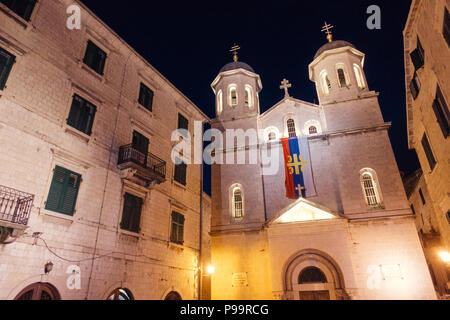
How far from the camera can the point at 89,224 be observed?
11.4 metres

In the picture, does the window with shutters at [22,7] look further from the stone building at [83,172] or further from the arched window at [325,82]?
the arched window at [325,82]

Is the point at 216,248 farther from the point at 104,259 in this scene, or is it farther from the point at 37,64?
the point at 37,64

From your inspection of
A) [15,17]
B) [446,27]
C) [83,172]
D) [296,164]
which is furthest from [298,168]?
[15,17]

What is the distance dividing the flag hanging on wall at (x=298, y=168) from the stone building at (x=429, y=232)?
13447mm

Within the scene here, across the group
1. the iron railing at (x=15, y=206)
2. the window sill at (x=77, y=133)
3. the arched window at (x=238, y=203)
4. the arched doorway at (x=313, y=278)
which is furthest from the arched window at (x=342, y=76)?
the iron railing at (x=15, y=206)

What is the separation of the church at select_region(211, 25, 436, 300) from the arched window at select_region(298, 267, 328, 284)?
54 millimetres

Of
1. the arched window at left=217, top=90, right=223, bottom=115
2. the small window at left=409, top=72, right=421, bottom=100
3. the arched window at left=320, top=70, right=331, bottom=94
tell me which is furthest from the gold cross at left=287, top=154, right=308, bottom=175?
the arched window at left=217, top=90, right=223, bottom=115

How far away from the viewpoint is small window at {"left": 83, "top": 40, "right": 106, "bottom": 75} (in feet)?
45.0

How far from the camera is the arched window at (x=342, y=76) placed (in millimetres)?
21375

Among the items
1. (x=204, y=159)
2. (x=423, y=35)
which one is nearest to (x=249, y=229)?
(x=204, y=159)

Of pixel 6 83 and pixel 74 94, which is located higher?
pixel 74 94

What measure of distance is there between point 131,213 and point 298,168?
1123cm

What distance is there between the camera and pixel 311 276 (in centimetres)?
1600

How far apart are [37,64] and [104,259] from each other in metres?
8.27
